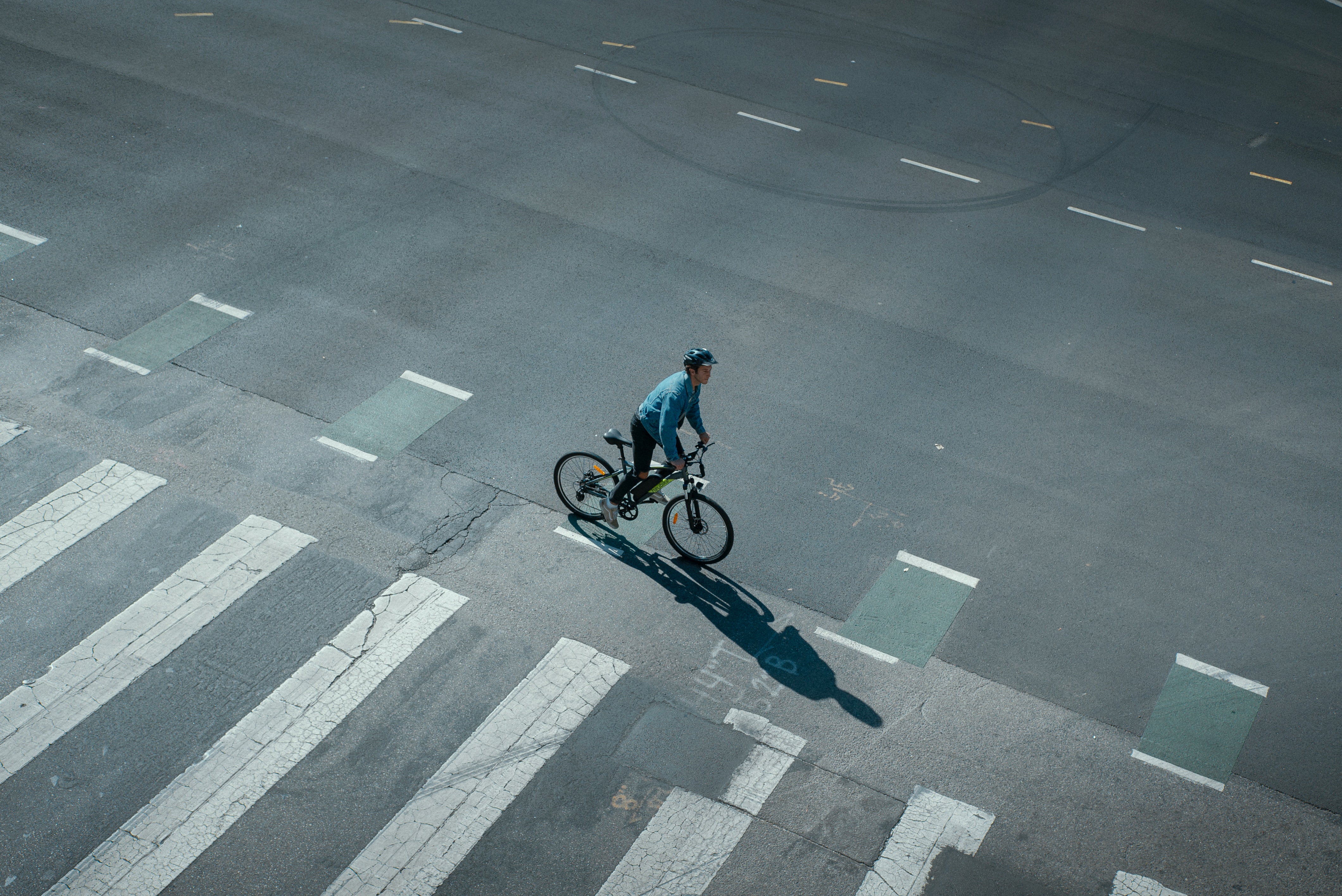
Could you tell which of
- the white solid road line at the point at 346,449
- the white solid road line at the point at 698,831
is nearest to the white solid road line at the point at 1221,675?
the white solid road line at the point at 698,831

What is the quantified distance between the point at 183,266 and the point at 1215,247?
13.9m

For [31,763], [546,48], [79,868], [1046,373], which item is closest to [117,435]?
[31,763]

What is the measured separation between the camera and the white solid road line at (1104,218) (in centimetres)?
1484

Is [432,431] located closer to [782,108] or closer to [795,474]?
[795,474]

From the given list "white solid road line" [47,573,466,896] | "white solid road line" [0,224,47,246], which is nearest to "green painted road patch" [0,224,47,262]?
"white solid road line" [0,224,47,246]

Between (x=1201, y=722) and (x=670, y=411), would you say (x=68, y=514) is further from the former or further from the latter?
(x=1201, y=722)

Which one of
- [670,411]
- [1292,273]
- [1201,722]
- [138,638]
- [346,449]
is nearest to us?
[138,638]

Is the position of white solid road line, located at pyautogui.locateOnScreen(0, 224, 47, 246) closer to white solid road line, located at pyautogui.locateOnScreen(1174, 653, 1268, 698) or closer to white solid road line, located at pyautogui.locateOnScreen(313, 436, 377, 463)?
white solid road line, located at pyautogui.locateOnScreen(313, 436, 377, 463)

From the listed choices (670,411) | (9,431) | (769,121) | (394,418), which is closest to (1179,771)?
(670,411)

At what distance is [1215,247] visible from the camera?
1452 cm

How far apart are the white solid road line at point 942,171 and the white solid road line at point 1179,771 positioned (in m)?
10.2

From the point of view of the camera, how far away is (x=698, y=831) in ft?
22.5

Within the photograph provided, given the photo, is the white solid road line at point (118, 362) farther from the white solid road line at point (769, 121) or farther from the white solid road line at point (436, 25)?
the white solid road line at point (436, 25)

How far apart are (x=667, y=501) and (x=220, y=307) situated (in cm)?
594
